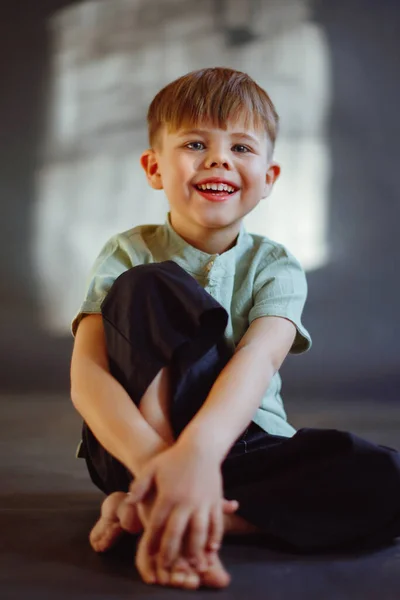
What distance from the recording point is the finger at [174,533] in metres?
0.78

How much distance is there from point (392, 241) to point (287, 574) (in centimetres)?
155

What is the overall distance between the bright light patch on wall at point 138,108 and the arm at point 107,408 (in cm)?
131

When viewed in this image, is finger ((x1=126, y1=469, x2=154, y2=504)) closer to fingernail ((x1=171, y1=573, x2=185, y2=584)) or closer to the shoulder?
fingernail ((x1=171, y1=573, x2=185, y2=584))

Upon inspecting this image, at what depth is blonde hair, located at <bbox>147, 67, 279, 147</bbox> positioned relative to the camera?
113cm

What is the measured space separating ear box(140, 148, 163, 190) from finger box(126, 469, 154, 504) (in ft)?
1.75

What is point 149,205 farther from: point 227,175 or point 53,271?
point 227,175

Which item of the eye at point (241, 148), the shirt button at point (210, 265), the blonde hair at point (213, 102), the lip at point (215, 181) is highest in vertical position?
the blonde hair at point (213, 102)

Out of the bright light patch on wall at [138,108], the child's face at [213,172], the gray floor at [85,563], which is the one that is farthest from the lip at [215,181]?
the bright light patch on wall at [138,108]

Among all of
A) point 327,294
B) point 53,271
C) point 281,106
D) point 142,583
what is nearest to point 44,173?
point 53,271

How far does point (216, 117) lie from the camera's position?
1122 millimetres

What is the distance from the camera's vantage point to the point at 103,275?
1.13 meters

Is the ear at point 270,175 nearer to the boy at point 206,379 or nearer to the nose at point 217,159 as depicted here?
the boy at point 206,379

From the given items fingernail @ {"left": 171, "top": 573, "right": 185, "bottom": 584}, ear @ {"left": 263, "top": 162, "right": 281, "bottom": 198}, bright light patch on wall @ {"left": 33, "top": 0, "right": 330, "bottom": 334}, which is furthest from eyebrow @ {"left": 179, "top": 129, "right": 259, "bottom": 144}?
bright light patch on wall @ {"left": 33, "top": 0, "right": 330, "bottom": 334}

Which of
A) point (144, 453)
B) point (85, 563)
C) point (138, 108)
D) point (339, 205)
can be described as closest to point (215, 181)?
point (144, 453)
